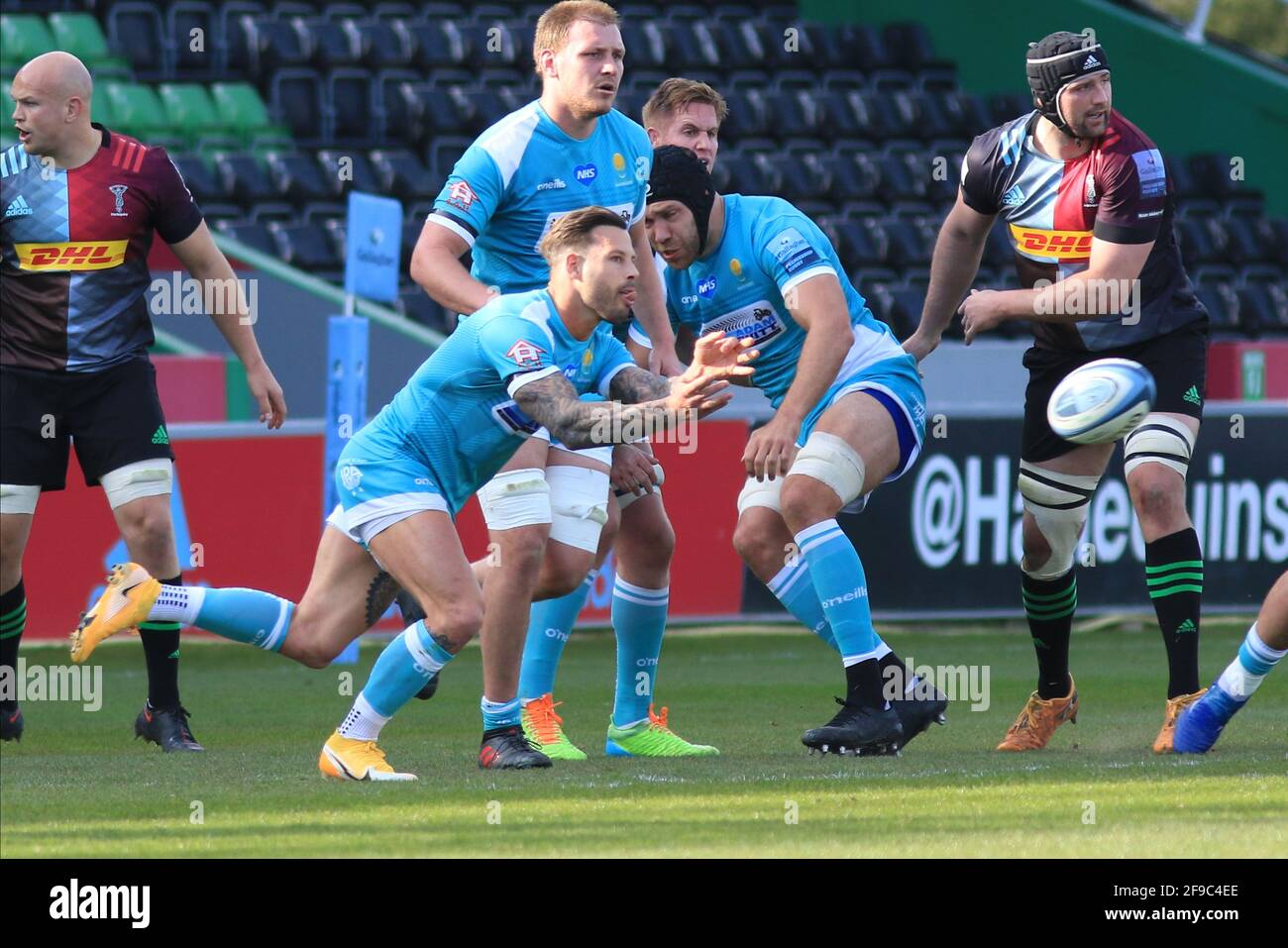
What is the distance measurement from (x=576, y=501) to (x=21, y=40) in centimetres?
1132

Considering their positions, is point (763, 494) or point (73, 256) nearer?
point (763, 494)

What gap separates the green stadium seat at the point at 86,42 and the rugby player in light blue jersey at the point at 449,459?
11551 millimetres

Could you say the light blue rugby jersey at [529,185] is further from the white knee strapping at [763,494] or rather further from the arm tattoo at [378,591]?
the arm tattoo at [378,591]

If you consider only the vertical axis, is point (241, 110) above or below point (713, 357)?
above

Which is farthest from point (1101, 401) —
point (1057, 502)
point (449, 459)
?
point (449, 459)

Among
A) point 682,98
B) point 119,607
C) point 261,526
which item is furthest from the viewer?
point 261,526

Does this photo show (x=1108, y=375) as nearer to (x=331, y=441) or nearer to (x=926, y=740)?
(x=926, y=740)

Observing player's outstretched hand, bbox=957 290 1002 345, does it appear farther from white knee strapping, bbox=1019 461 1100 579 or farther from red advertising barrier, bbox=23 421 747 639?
red advertising barrier, bbox=23 421 747 639

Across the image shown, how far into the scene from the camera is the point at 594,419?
5758 millimetres

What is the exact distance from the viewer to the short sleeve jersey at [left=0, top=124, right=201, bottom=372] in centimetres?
730

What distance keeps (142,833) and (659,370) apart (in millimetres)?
2761

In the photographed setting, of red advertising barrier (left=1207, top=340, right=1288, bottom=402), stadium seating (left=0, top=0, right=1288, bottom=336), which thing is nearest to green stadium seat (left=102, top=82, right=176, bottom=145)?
stadium seating (left=0, top=0, right=1288, bottom=336)

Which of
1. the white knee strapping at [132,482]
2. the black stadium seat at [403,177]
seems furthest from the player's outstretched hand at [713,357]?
the black stadium seat at [403,177]

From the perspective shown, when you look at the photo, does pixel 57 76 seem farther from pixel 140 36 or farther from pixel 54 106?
pixel 140 36
